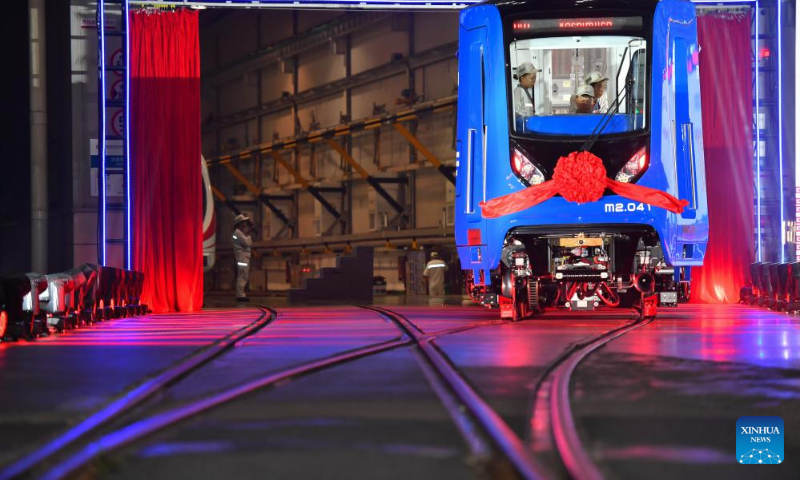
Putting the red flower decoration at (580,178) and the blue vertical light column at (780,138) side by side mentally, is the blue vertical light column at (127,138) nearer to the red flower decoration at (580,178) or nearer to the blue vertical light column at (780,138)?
the red flower decoration at (580,178)

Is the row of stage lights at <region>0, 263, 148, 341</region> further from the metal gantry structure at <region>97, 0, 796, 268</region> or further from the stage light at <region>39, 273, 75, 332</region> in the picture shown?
the metal gantry structure at <region>97, 0, 796, 268</region>

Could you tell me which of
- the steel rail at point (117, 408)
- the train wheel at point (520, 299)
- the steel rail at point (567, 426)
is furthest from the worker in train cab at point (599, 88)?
the steel rail at point (117, 408)

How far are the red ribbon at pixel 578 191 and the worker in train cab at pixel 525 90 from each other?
33.9 inches

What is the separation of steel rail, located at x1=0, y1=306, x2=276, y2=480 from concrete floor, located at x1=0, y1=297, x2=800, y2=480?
0.09 m

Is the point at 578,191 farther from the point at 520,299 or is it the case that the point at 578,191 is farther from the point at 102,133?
the point at 102,133

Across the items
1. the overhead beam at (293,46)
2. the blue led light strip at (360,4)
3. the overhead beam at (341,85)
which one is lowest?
the blue led light strip at (360,4)

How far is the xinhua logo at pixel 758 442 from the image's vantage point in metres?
4.07

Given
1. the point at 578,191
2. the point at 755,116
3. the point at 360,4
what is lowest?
the point at 578,191

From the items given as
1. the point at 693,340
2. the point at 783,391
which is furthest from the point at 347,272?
the point at 783,391

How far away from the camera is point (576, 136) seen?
12.3 meters

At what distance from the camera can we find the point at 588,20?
Result: 41.3 feet

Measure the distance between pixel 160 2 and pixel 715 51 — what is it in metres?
9.40

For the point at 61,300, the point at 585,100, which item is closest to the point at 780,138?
the point at 585,100

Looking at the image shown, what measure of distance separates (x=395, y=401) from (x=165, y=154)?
1528cm
